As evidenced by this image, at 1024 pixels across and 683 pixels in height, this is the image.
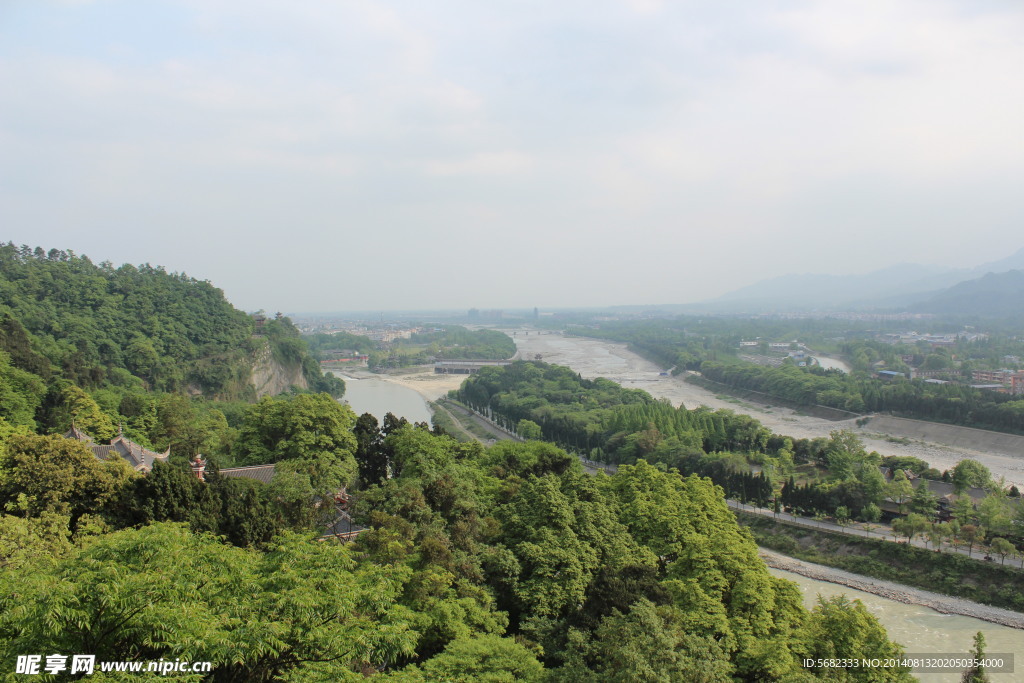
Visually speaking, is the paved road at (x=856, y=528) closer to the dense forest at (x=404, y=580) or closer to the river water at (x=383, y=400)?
the dense forest at (x=404, y=580)

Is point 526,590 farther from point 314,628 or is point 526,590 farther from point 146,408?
point 146,408

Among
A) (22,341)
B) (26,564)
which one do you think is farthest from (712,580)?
(22,341)

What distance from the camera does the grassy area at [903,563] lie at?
17.3 m

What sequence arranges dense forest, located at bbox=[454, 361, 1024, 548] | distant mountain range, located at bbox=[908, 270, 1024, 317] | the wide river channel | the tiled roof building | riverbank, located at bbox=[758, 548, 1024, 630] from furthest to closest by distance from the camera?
distant mountain range, located at bbox=[908, 270, 1024, 317], dense forest, located at bbox=[454, 361, 1024, 548], riverbank, located at bbox=[758, 548, 1024, 630], the tiled roof building, the wide river channel

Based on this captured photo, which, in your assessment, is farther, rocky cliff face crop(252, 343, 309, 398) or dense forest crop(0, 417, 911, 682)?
rocky cliff face crop(252, 343, 309, 398)

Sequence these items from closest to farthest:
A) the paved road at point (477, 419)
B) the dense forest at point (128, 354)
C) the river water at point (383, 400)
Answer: the dense forest at point (128, 354), the paved road at point (477, 419), the river water at point (383, 400)

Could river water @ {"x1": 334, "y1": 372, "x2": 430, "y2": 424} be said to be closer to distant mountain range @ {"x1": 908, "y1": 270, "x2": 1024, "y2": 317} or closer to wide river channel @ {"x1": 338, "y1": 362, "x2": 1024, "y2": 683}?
wide river channel @ {"x1": 338, "y1": 362, "x2": 1024, "y2": 683}

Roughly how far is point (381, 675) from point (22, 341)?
23.1m

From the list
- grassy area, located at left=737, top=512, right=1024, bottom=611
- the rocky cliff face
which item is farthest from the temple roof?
the rocky cliff face

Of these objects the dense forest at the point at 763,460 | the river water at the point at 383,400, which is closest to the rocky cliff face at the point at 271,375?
the river water at the point at 383,400

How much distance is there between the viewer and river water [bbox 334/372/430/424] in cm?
4641

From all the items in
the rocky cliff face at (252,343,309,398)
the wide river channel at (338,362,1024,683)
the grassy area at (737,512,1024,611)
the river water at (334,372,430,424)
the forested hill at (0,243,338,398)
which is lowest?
the wide river channel at (338,362,1024,683)

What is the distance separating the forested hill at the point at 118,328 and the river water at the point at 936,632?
1068 inches

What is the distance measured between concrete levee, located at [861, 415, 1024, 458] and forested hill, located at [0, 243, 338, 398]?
40.3 m
